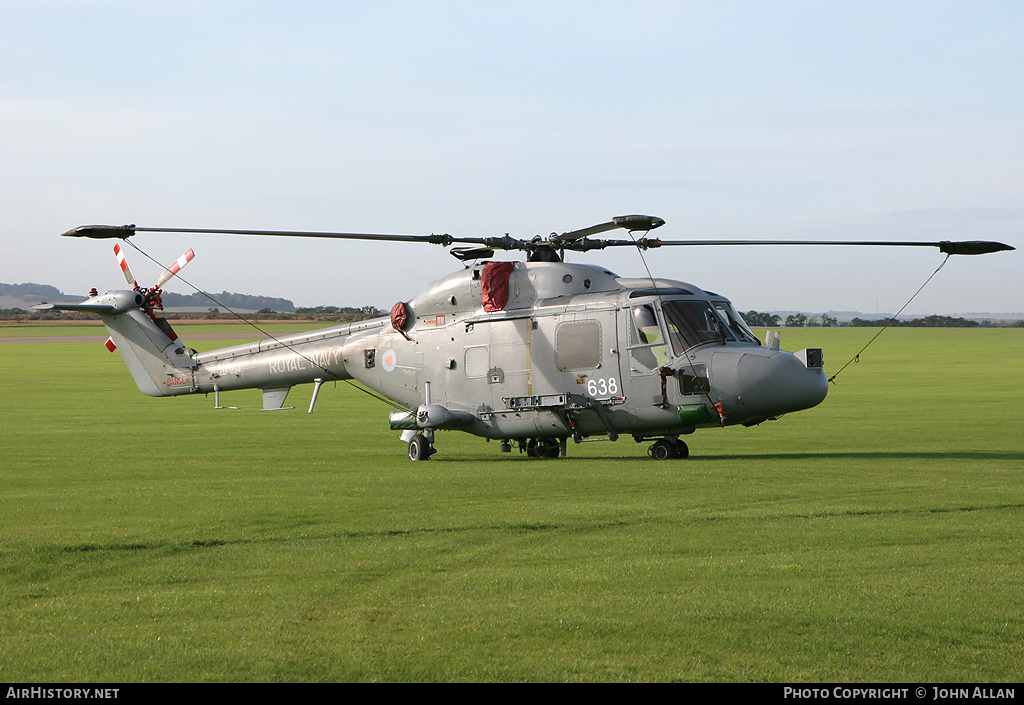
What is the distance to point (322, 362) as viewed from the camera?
23.0 meters

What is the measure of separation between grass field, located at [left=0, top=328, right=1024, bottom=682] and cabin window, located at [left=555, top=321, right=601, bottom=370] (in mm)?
1807

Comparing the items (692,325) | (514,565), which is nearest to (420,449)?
(692,325)

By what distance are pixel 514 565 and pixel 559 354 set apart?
9.41m

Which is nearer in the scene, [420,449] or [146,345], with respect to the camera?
[420,449]

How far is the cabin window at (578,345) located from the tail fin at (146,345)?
10.5m

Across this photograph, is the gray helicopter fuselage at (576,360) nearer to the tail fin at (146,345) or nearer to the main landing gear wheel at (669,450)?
the main landing gear wheel at (669,450)

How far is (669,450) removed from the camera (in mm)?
19672

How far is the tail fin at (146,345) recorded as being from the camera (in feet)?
84.7

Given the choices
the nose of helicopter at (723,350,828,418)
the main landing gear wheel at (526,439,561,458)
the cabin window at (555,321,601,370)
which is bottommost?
the main landing gear wheel at (526,439,561,458)

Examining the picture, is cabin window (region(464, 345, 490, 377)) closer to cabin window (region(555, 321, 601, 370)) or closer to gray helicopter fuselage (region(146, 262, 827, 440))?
gray helicopter fuselage (region(146, 262, 827, 440))

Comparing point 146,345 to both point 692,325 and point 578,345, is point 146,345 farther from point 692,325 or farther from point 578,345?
point 692,325

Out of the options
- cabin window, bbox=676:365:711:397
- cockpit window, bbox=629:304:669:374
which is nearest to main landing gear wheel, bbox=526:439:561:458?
cockpit window, bbox=629:304:669:374

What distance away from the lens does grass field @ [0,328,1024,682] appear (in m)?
7.29
